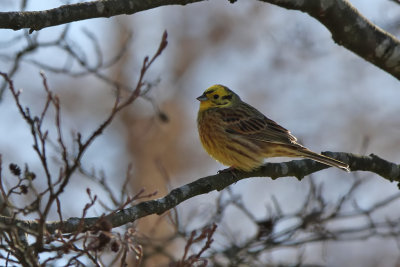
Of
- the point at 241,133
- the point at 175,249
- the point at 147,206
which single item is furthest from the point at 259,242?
the point at 175,249

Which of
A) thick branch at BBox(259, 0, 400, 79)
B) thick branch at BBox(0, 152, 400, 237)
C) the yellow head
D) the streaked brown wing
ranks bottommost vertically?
thick branch at BBox(0, 152, 400, 237)

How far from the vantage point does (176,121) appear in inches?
598

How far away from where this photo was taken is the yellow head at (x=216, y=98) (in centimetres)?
691

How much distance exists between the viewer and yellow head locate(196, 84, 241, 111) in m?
6.91

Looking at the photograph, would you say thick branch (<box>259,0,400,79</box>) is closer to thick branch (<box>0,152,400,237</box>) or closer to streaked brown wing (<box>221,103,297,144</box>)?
thick branch (<box>0,152,400,237</box>)

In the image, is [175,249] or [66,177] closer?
[66,177]

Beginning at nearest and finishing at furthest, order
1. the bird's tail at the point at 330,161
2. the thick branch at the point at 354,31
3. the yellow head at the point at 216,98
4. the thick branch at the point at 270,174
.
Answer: the thick branch at the point at 270,174
the thick branch at the point at 354,31
the bird's tail at the point at 330,161
the yellow head at the point at 216,98

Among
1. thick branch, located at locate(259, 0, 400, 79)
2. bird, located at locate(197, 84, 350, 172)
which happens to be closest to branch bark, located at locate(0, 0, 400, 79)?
thick branch, located at locate(259, 0, 400, 79)

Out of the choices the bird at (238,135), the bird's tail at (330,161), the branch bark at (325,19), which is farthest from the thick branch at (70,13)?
the bird at (238,135)

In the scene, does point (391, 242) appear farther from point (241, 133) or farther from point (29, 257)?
point (29, 257)

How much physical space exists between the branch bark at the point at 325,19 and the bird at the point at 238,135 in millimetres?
1065

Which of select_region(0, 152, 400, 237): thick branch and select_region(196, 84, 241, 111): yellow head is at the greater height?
select_region(196, 84, 241, 111): yellow head

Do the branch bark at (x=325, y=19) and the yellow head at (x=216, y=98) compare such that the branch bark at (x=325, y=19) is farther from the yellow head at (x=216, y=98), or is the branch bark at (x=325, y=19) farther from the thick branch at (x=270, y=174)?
the yellow head at (x=216, y=98)

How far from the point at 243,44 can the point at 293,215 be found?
28.5 feet
